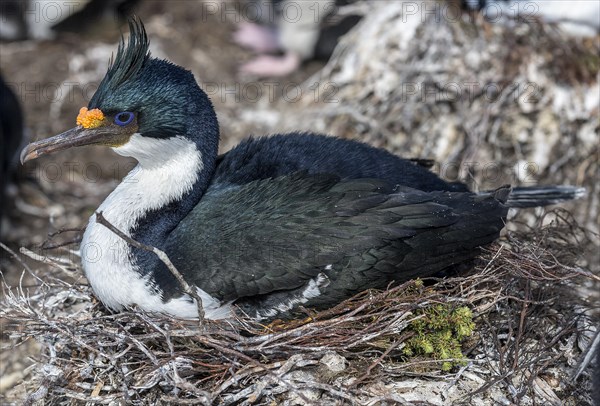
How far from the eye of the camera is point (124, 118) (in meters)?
3.93

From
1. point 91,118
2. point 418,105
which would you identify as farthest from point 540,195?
point 91,118

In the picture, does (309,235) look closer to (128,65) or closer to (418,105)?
(128,65)

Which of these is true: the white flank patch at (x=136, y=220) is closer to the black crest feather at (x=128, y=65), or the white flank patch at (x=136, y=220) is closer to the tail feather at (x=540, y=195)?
the black crest feather at (x=128, y=65)

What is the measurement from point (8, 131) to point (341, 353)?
4243mm

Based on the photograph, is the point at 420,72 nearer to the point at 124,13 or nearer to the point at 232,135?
the point at 232,135

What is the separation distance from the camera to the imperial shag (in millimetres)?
3834

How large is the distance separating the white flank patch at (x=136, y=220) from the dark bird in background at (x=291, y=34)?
4324 millimetres

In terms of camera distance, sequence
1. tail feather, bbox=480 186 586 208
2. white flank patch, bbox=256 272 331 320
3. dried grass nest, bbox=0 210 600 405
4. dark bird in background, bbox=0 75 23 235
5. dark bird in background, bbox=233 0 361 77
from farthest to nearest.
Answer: dark bird in background, bbox=233 0 361 77 < dark bird in background, bbox=0 75 23 235 < tail feather, bbox=480 186 586 208 < white flank patch, bbox=256 272 331 320 < dried grass nest, bbox=0 210 600 405

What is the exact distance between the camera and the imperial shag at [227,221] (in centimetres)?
383

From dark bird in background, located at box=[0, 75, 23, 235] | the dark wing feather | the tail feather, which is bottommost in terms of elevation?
dark bird in background, located at box=[0, 75, 23, 235]

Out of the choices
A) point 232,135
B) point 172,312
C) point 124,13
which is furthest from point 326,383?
point 124,13

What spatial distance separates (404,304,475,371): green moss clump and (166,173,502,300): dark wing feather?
0.23m

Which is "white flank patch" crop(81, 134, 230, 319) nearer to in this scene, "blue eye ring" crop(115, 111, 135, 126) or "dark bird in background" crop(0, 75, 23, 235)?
"blue eye ring" crop(115, 111, 135, 126)

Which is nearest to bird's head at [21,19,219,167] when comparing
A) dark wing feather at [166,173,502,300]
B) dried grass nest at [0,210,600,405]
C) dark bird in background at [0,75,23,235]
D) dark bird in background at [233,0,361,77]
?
dark wing feather at [166,173,502,300]
